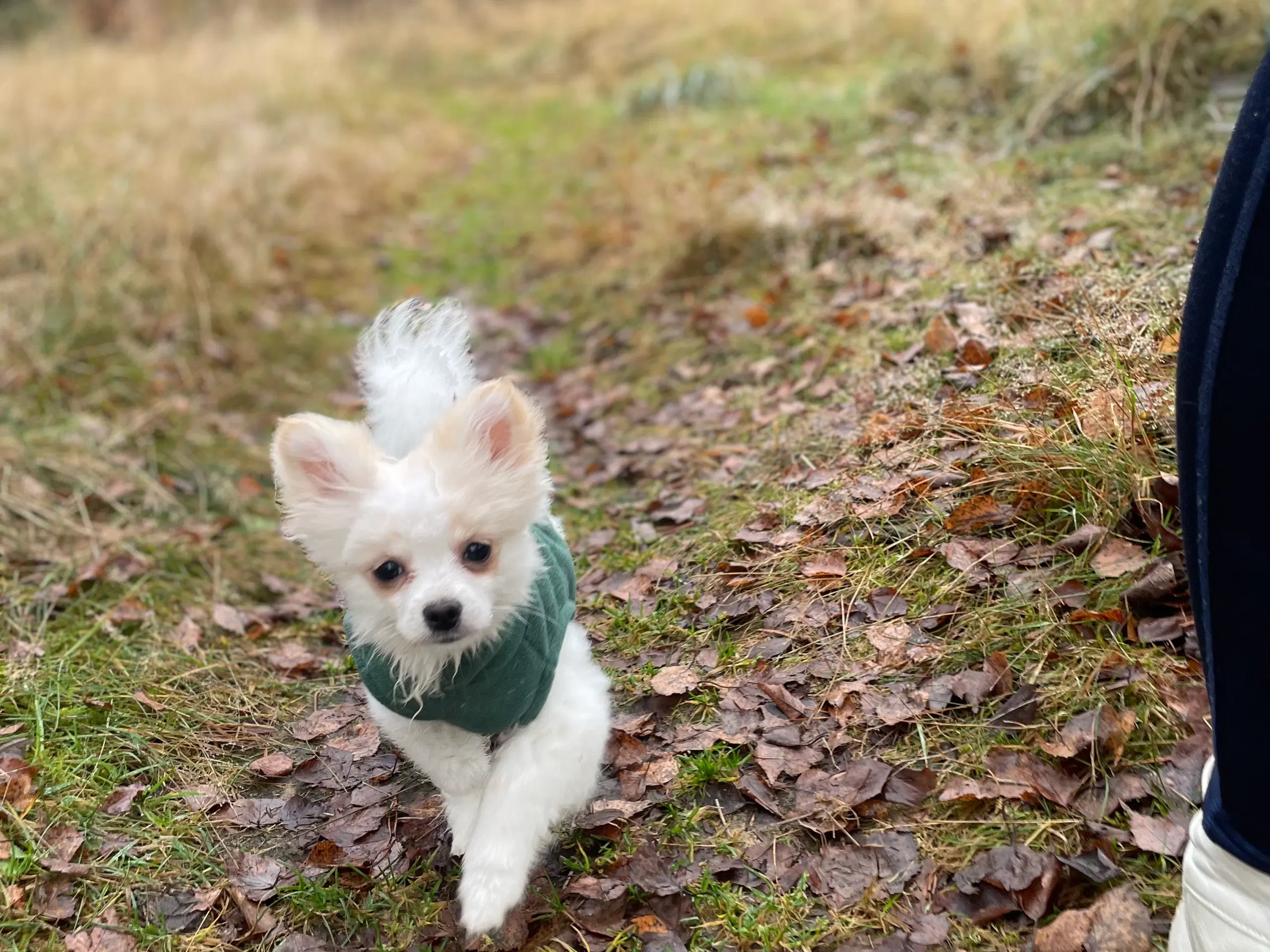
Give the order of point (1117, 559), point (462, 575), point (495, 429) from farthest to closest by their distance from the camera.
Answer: point (1117, 559), point (495, 429), point (462, 575)

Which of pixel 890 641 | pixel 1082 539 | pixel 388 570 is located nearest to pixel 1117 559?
pixel 1082 539

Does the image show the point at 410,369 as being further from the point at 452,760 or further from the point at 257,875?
the point at 257,875

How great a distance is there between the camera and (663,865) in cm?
250

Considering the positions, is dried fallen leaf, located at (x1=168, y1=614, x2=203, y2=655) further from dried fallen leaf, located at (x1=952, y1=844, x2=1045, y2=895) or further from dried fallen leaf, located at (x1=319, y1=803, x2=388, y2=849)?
dried fallen leaf, located at (x1=952, y1=844, x2=1045, y2=895)

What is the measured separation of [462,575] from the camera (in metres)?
2.41

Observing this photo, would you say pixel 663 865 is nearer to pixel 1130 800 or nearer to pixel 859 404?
pixel 1130 800

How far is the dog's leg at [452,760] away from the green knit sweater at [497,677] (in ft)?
0.17

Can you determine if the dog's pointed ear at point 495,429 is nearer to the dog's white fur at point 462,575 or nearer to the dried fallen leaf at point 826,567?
the dog's white fur at point 462,575

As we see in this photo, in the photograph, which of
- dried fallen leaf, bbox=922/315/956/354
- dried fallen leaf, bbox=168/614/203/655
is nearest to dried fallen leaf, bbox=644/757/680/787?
dried fallen leaf, bbox=168/614/203/655

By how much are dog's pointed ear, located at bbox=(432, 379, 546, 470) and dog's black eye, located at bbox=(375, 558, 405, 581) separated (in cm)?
30

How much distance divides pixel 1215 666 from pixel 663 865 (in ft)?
4.54

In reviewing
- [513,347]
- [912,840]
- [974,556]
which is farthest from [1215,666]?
[513,347]

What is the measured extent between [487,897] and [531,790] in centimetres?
26

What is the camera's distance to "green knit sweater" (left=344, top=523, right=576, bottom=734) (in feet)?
8.23
